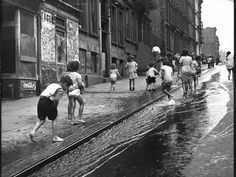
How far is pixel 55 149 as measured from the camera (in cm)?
647

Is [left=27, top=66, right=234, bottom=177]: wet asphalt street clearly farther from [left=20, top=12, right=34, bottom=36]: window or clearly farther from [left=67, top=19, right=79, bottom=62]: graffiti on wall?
[left=67, top=19, right=79, bottom=62]: graffiti on wall

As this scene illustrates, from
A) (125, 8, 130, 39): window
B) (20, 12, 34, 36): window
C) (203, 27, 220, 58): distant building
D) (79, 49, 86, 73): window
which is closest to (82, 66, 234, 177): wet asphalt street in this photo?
(20, 12, 34, 36): window

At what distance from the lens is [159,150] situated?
242 inches

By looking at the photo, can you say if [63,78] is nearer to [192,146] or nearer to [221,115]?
[192,146]

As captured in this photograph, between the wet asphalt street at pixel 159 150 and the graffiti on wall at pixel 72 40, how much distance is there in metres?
10.2

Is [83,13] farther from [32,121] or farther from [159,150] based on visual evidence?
[159,150]

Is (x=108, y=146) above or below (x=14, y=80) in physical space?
below

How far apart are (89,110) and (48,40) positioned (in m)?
6.22

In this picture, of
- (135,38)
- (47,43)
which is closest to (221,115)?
(47,43)

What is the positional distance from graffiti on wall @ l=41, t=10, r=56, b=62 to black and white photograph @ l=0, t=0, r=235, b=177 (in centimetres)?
4

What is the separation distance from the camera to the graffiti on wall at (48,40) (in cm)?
1641

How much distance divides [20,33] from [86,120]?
6243 mm

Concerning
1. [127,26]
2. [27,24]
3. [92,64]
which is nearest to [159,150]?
[27,24]

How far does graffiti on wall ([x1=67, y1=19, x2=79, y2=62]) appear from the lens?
19203 mm
